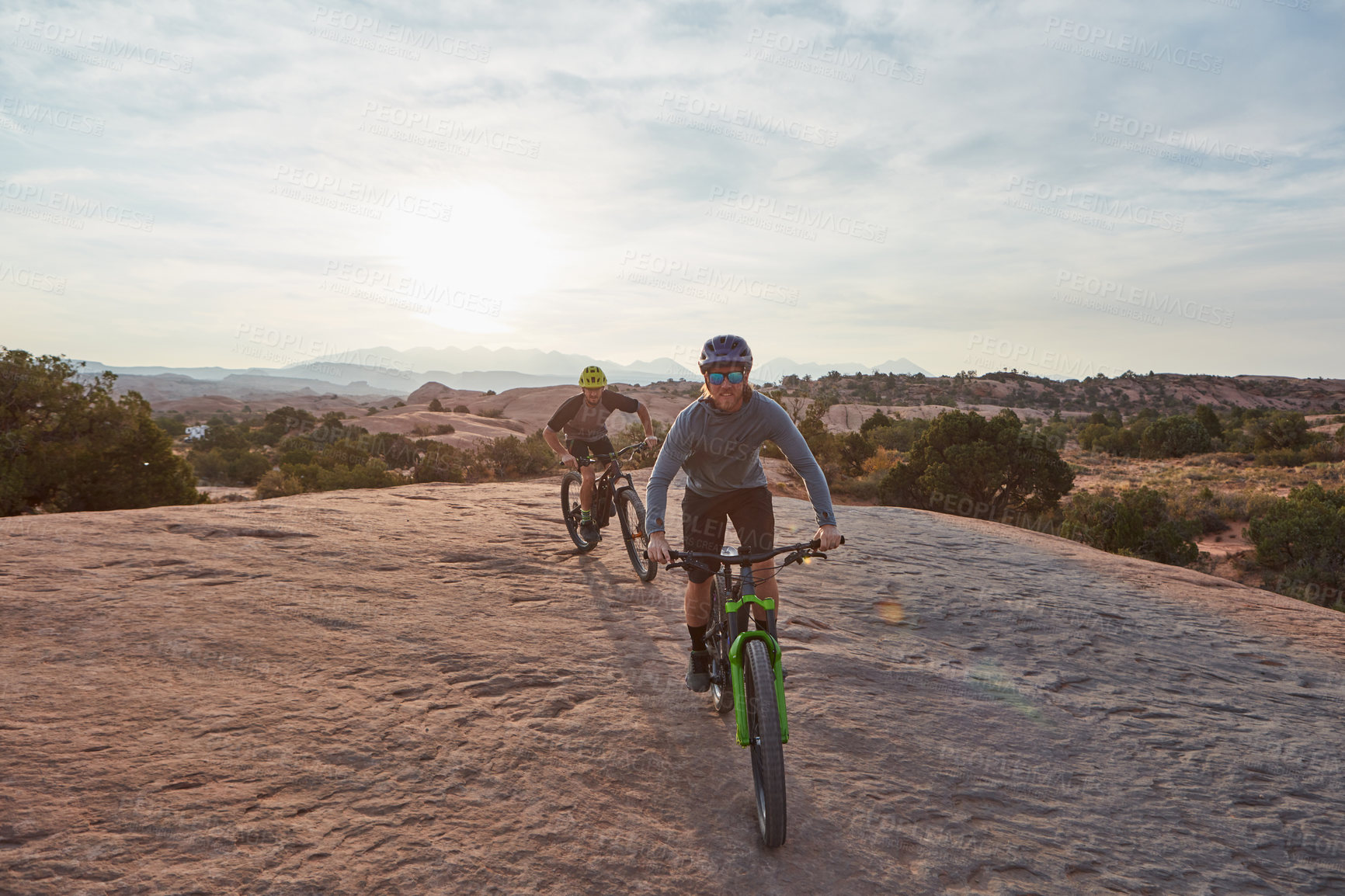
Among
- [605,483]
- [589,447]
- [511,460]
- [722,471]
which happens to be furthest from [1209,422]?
[722,471]

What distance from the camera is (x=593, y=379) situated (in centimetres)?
688

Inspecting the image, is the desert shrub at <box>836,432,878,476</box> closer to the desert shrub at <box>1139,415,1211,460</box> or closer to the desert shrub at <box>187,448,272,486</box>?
the desert shrub at <box>1139,415,1211,460</box>

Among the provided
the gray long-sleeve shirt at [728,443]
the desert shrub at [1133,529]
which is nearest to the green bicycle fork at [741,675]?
the gray long-sleeve shirt at [728,443]

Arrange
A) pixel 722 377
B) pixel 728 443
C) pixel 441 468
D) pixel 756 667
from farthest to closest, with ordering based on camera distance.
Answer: pixel 441 468 → pixel 728 443 → pixel 722 377 → pixel 756 667

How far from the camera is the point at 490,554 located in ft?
24.0

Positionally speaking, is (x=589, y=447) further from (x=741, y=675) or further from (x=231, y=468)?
(x=231, y=468)

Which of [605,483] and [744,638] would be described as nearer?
[744,638]

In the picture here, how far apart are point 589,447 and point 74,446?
10.9 metres

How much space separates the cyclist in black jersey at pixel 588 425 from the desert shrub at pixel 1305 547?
14.6 meters

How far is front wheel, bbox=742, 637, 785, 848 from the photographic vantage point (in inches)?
110

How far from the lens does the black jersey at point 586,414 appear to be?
7070 millimetres

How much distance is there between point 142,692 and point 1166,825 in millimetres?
5435

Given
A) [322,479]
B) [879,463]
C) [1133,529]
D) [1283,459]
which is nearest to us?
[1133,529]

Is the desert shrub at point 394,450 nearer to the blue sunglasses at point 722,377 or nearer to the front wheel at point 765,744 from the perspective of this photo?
→ the blue sunglasses at point 722,377
